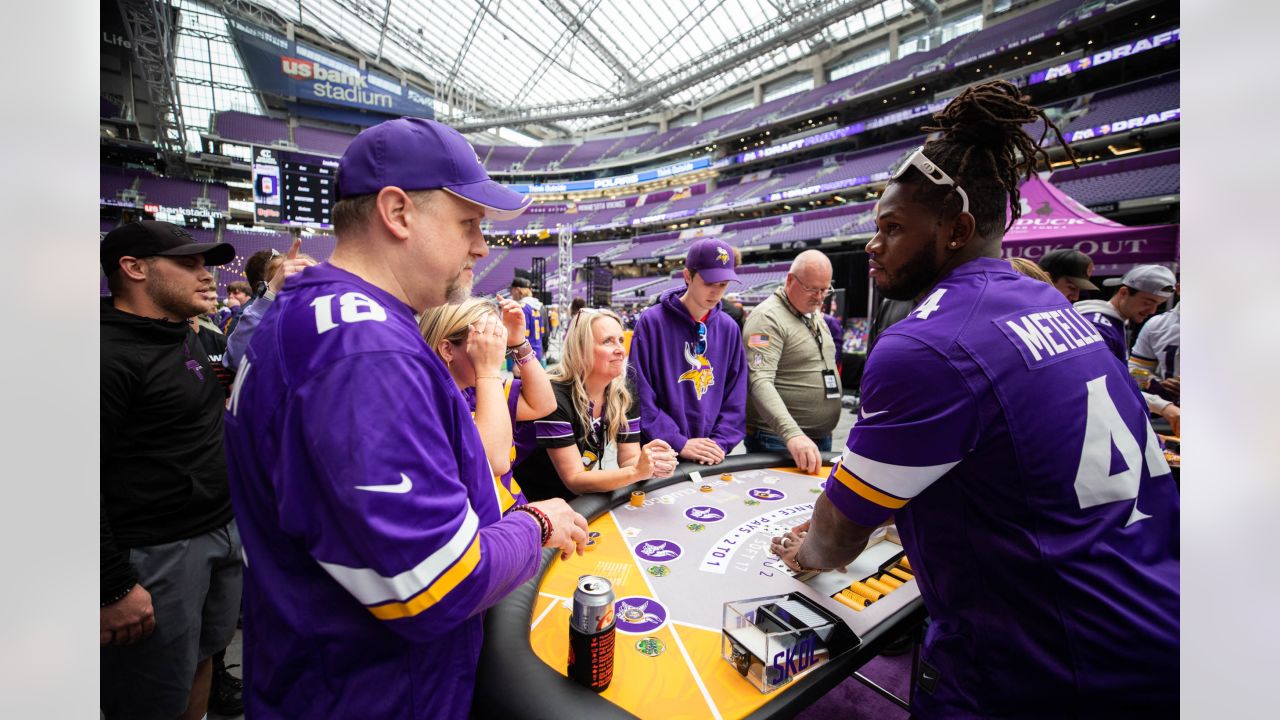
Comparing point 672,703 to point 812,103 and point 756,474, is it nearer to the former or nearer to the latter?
point 756,474

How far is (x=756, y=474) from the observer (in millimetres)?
2566

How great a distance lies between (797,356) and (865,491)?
2.15 metres

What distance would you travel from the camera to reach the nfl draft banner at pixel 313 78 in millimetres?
26750

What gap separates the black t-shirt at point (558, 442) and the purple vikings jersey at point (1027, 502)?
4.30 feet

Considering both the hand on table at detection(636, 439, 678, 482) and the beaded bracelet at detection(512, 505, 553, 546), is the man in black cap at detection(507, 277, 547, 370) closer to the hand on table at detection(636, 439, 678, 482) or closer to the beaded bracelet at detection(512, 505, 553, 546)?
the hand on table at detection(636, 439, 678, 482)

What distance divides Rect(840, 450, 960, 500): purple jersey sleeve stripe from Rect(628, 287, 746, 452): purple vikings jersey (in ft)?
5.75

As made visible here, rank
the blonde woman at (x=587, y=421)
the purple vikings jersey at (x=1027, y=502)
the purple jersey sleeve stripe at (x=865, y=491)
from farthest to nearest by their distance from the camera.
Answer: the blonde woman at (x=587, y=421) → the purple jersey sleeve stripe at (x=865, y=491) → the purple vikings jersey at (x=1027, y=502)

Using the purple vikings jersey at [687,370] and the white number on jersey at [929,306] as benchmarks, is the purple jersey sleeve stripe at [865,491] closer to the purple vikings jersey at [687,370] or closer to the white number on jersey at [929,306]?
the white number on jersey at [929,306]

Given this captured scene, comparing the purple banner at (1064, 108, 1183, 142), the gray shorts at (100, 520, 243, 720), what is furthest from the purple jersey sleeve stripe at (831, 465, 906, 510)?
the purple banner at (1064, 108, 1183, 142)

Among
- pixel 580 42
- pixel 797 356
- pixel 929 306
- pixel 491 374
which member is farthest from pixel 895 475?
pixel 580 42

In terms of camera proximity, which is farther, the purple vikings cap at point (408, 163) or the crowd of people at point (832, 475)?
the purple vikings cap at point (408, 163)

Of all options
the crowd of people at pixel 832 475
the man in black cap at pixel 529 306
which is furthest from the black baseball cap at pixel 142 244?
the man in black cap at pixel 529 306
